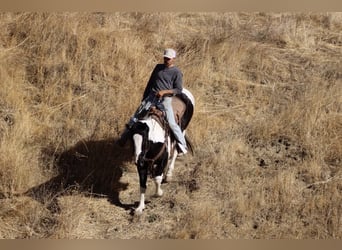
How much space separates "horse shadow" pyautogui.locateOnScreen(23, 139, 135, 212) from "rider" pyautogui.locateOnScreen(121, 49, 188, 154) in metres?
1.41

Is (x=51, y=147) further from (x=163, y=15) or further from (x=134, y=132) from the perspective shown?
(x=163, y=15)

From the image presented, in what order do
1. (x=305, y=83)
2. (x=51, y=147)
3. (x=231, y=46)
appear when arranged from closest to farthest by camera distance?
1. (x=51, y=147)
2. (x=305, y=83)
3. (x=231, y=46)

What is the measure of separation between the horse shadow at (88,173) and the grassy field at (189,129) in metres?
0.02

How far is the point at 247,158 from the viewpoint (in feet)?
31.0

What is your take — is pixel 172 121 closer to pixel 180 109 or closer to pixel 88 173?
pixel 180 109

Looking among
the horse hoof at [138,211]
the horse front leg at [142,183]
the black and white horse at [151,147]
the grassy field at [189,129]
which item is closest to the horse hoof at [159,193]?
the black and white horse at [151,147]

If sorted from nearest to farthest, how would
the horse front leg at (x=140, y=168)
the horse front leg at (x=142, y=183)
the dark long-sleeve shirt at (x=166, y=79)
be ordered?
the horse front leg at (x=140, y=168) < the horse front leg at (x=142, y=183) < the dark long-sleeve shirt at (x=166, y=79)

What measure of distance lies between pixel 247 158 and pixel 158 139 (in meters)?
2.49

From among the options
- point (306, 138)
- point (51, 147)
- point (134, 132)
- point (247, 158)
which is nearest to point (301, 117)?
point (306, 138)

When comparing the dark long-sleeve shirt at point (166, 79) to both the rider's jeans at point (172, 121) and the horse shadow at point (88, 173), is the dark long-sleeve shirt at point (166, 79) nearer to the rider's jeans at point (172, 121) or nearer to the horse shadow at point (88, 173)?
the rider's jeans at point (172, 121)

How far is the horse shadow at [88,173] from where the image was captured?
8260mm

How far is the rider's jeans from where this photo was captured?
313 inches

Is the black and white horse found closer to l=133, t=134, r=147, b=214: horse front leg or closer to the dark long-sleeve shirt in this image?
l=133, t=134, r=147, b=214: horse front leg

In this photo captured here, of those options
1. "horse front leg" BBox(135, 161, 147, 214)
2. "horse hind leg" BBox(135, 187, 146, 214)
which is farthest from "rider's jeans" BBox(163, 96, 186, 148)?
"horse hind leg" BBox(135, 187, 146, 214)
